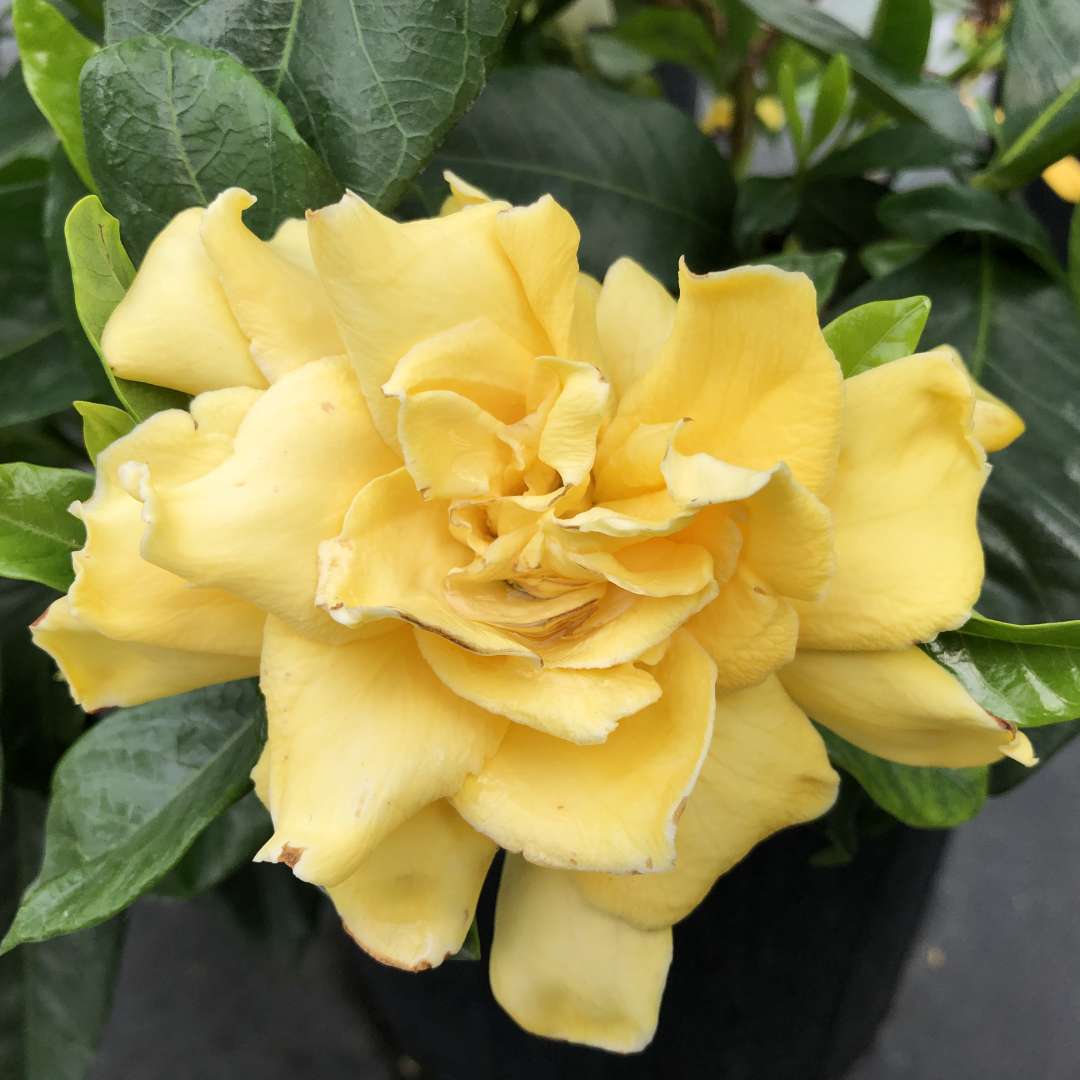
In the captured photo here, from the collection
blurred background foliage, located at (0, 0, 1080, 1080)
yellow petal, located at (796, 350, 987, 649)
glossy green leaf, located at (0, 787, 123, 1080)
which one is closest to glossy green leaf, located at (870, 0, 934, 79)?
blurred background foliage, located at (0, 0, 1080, 1080)

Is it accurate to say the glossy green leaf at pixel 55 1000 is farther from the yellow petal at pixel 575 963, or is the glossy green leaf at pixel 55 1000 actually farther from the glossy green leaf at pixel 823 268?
the glossy green leaf at pixel 823 268

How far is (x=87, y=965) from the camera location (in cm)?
50

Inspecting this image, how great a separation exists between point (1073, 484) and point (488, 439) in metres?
0.25

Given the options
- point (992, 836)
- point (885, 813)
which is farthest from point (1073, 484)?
point (992, 836)

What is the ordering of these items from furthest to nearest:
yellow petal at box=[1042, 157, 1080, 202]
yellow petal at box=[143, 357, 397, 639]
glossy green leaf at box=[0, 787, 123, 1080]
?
yellow petal at box=[1042, 157, 1080, 202]
glossy green leaf at box=[0, 787, 123, 1080]
yellow petal at box=[143, 357, 397, 639]

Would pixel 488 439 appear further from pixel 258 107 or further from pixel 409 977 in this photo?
pixel 409 977

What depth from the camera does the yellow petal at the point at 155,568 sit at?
24 cm


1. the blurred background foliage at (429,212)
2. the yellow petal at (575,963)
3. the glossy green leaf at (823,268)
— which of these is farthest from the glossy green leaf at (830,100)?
the yellow petal at (575,963)

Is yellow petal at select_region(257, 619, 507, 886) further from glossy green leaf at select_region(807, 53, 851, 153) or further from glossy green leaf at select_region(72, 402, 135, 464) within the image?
glossy green leaf at select_region(807, 53, 851, 153)

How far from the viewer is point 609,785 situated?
0.24 metres

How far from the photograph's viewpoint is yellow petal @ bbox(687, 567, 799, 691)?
24cm

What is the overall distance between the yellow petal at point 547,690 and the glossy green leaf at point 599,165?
226mm

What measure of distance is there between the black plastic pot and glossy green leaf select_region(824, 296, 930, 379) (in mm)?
266

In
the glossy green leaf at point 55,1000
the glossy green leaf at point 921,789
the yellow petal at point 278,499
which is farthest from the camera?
the glossy green leaf at point 55,1000
